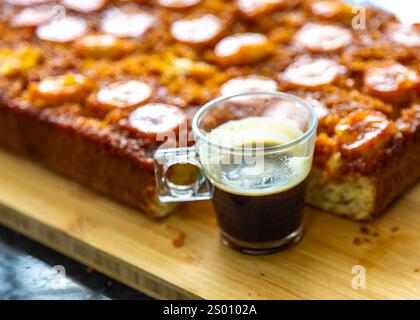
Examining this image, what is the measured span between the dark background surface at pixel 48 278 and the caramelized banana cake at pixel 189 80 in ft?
Answer: 0.83

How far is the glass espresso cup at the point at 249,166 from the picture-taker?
1972 millimetres

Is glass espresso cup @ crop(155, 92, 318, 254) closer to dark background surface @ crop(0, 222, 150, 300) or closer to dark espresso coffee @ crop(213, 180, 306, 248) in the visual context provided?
dark espresso coffee @ crop(213, 180, 306, 248)

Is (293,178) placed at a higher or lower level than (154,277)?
higher

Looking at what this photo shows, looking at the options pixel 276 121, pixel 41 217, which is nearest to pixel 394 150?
pixel 276 121

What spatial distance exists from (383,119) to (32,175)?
3.73ft

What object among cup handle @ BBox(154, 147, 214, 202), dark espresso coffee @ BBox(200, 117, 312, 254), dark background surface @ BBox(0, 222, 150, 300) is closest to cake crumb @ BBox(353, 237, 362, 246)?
dark espresso coffee @ BBox(200, 117, 312, 254)

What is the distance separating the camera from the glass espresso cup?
Result: 1972 millimetres

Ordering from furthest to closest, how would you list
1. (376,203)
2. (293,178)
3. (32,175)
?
(32,175)
(376,203)
(293,178)

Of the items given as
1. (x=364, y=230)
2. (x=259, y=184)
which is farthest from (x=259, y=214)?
(x=364, y=230)

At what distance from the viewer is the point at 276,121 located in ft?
7.07

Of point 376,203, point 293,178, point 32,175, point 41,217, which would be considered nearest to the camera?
point 293,178

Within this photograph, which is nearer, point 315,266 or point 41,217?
point 315,266

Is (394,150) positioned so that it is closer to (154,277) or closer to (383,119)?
(383,119)

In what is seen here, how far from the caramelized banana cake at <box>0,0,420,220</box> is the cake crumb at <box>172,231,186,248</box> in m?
0.10
